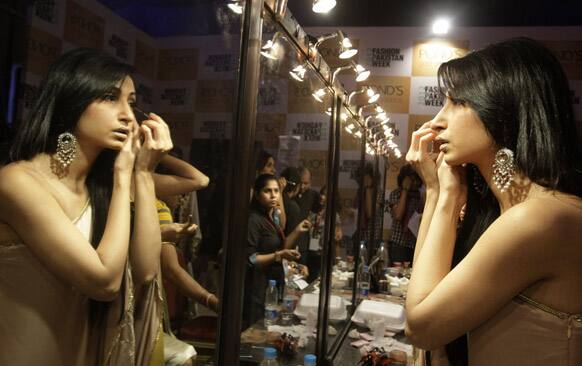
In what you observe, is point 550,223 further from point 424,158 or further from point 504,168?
point 424,158

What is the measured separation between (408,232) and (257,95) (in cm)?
321

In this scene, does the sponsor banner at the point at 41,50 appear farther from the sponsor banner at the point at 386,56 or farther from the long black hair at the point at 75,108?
the sponsor banner at the point at 386,56

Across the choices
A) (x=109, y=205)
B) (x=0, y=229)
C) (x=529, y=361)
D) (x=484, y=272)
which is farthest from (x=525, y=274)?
(x=0, y=229)

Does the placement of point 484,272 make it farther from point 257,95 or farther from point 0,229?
point 0,229

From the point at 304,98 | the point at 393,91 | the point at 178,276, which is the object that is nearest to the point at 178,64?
the point at 178,276

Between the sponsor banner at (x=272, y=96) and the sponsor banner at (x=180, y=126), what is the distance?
328 millimetres

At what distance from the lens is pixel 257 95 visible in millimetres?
1170

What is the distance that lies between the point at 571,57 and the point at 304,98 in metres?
4.17

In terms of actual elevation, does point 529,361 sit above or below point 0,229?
below

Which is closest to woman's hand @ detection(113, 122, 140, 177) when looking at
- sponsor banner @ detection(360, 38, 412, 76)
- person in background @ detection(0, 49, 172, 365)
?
person in background @ detection(0, 49, 172, 365)

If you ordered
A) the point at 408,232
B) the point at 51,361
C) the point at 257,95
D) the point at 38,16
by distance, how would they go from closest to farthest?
the point at 38,16 < the point at 51,361 < the point at 257,95 < the point at 408,232

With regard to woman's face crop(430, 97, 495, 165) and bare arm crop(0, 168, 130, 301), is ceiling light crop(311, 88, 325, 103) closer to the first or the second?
woman's face crop(430, 97, 495, 165)

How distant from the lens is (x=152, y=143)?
32.7 inches

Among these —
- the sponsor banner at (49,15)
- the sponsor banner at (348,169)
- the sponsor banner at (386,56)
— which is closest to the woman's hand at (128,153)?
the sponsor banner at (49,15)
